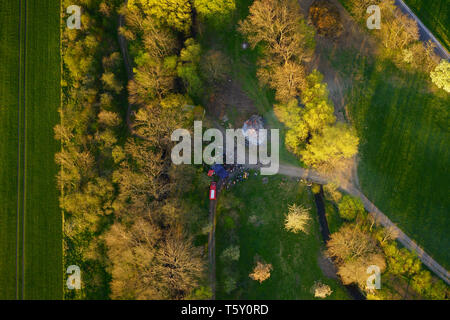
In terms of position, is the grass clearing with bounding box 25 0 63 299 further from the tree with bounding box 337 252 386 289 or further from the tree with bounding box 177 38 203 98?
the tree with bounding box 337 252 386 289

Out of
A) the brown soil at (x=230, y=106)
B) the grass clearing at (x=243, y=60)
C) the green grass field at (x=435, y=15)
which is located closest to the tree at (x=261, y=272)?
the grass clearing at (x=243, y=60)

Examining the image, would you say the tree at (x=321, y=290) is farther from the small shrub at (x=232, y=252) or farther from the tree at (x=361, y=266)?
the small shrub at (x=232, y=252)

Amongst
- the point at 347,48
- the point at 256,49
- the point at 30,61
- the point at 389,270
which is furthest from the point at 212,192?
the point at 30,61

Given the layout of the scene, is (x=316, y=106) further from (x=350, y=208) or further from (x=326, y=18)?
(x=350, y=208)

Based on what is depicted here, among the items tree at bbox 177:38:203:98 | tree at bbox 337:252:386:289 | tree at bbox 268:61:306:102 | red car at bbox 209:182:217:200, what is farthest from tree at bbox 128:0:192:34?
tree at bbox 337:252:386:289

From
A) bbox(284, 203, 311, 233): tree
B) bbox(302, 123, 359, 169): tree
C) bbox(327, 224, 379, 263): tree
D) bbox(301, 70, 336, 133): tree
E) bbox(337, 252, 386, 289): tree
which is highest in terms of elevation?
bbox(301, 70, 336, 133): tree

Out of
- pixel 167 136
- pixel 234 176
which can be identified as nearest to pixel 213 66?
pixel 167 136
